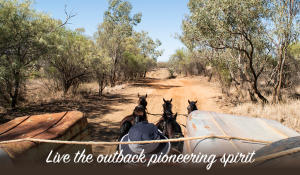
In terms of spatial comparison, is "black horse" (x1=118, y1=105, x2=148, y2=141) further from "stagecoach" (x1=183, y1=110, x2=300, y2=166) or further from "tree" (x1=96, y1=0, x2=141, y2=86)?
"tree" (x1=96, y1=0, x2=141, y2=86)

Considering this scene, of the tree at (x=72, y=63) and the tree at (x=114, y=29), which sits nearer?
the tree at (x=72, y=63)

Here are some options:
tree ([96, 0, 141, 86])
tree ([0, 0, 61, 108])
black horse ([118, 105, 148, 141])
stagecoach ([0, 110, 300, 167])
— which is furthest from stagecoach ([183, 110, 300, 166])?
tree ([96, 0, 141, 86])

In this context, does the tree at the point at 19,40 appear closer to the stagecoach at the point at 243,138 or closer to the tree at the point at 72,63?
the tree at the point at 72,63

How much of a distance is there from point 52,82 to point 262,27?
14.6 m

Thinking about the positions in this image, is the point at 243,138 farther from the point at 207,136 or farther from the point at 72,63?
the point at 72,63

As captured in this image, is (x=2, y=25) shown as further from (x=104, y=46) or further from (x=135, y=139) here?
→ (x=104, y=46)

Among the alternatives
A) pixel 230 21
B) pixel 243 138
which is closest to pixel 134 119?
pixel 243 138

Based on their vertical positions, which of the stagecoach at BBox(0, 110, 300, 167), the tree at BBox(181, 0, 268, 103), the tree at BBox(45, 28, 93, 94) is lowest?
the stagecoach at BBox(0, 110, 300, 167)

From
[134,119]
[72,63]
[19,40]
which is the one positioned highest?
[19,40]

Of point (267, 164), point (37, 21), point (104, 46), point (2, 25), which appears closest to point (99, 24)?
point (104, 46)

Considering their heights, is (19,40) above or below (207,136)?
above

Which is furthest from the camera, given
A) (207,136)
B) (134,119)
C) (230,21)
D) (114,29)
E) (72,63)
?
(114,29)

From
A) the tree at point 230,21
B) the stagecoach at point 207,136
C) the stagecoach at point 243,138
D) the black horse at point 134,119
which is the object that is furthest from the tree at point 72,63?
the stagecoach at point 243,138

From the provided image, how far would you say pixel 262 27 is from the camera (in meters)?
10.7
